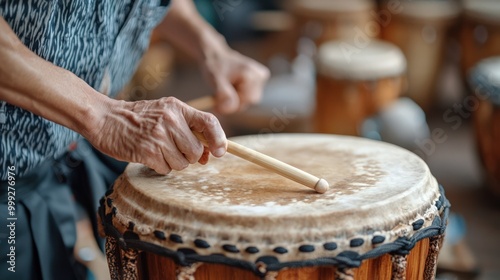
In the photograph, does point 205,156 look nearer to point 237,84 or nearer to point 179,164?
point 179,164

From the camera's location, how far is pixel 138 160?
1.26 m

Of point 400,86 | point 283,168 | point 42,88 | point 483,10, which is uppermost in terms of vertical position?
point 42,88

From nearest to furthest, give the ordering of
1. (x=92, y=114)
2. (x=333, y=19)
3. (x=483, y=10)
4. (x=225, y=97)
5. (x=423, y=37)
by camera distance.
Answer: (x=92, y=114), (x=225, y=97), (x=483, y=10), (x=333, y=19), (x=423, y=37)

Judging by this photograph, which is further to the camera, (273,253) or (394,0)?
(394,0)

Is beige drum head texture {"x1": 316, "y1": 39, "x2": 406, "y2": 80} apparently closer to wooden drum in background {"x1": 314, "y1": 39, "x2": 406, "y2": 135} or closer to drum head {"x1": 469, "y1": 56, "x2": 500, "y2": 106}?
wooden drum in background {"x1": 314, "y1": 39, "x2": 406, "y2": 135}

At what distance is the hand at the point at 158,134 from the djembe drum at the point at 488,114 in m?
2.13

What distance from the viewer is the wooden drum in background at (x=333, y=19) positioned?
13.8ft

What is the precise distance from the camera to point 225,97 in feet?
6.17

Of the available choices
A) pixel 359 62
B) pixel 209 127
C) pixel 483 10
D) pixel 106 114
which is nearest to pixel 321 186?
pixel 209 127

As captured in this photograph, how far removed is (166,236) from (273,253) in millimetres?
189

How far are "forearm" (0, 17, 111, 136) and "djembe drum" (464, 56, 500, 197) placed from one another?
225 centimetres

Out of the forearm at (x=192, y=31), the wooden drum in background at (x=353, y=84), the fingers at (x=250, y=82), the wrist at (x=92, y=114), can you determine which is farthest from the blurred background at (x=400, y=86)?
the wrist at (x=92, y=114)

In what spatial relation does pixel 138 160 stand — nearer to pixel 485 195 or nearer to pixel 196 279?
pixel 196 279

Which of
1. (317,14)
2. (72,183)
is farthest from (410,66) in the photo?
(72,183)
